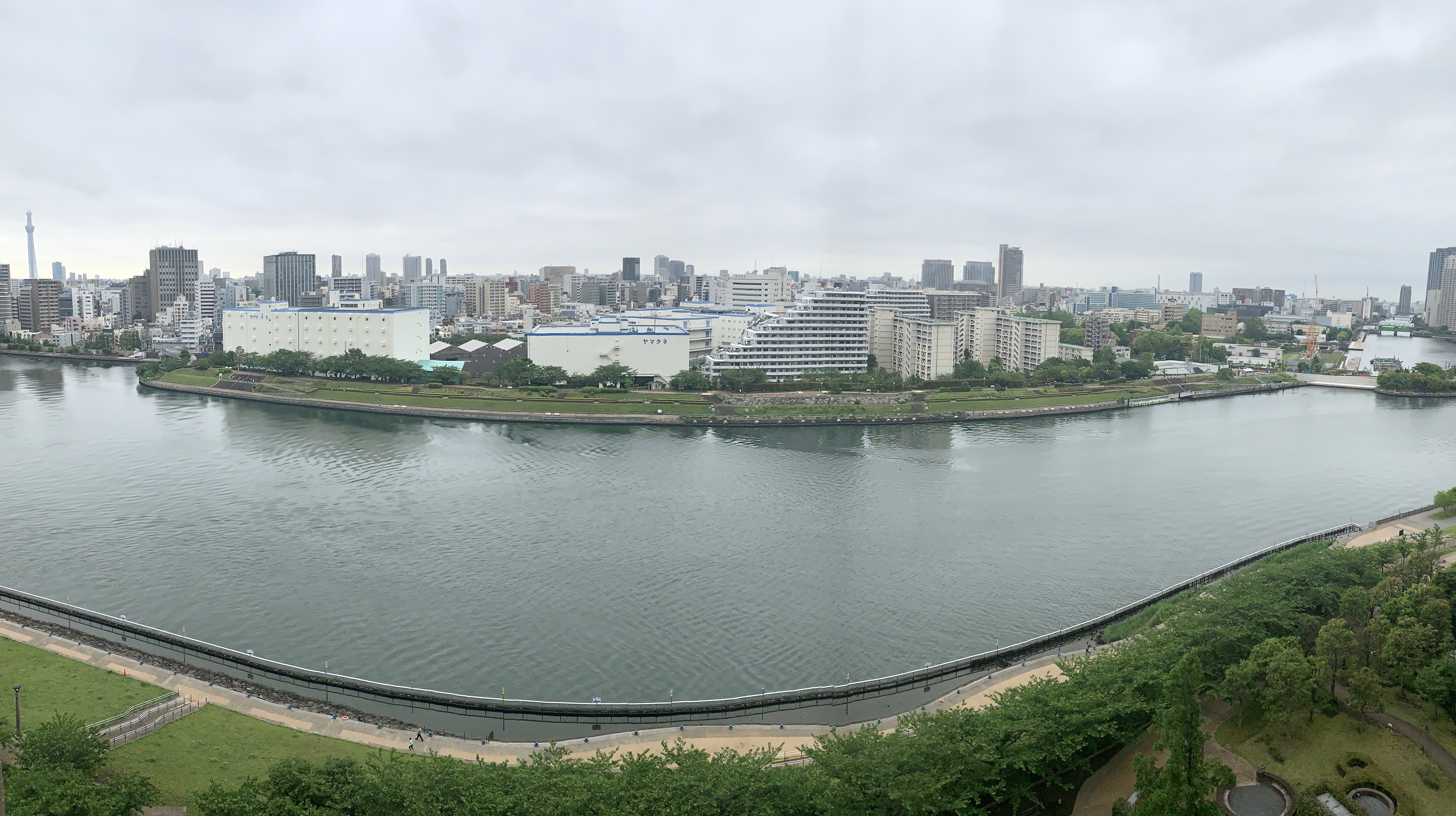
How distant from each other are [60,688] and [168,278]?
43.2 meters

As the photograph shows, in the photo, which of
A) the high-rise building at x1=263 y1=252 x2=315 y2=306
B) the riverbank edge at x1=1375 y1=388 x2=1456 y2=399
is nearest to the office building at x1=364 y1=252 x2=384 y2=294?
the high-rise building at x1=263 y1=252 x2=315 y2=306

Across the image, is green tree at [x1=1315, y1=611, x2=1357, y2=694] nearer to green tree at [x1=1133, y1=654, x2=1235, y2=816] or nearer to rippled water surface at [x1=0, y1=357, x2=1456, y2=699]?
green tree at [x1=1133, y1=654, x2=1235, y2=816]

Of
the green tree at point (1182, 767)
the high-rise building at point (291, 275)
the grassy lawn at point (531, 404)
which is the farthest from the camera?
the high-rise building at point (291, 275)

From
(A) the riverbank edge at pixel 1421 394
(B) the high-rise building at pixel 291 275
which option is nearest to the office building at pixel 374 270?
(B) the high-rise building at pixel 291 275

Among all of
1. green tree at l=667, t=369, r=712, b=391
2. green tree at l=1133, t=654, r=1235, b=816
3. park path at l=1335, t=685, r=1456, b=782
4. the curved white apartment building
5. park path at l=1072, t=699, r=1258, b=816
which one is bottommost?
park path at l=1072, t=699, r=1258, b=816

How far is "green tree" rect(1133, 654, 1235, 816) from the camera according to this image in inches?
159

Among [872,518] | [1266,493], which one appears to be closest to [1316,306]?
[1266,493]

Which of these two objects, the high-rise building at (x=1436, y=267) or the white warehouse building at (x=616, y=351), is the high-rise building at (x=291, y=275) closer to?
the white warehouse building at (x=616, y=351)

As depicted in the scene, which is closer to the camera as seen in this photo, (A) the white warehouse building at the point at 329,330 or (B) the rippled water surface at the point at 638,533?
(B) the rippled water surface at the point at 638,533

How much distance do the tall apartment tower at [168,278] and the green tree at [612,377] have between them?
30228 mm

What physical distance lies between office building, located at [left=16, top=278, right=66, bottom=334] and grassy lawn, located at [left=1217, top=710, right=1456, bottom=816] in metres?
43.8

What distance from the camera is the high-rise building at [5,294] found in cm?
3581

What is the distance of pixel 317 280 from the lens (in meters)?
51.6

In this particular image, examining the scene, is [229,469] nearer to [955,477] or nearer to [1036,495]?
[955,477]
